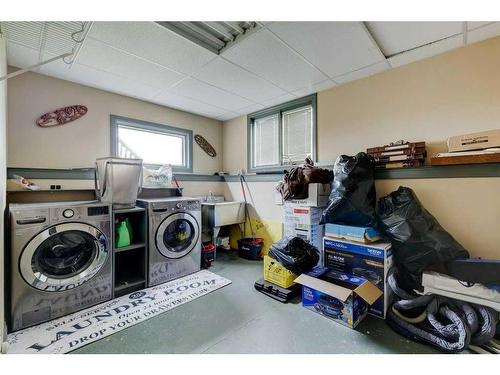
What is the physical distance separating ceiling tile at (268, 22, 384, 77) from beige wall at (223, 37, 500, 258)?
404 millimetres

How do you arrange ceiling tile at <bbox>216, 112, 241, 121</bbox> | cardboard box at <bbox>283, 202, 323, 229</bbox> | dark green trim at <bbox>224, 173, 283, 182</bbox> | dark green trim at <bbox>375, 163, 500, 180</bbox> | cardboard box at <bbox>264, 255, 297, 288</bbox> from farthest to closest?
ceiling tile at <bbox>216, 112, 241, 121</bbox> → dark green trim at <bbox>224, 173, 283, 182</bbox> → cardboard box at <bbox>283, 202, 323, 229</bbox> → cardboard box at <bbox>264, 255, 297, 288</bbox> → dark green trim at <bbox>375, 163, 500, 180</bbox>

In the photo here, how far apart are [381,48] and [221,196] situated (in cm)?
297

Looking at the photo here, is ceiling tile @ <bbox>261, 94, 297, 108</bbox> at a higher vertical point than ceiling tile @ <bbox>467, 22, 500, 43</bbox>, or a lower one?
higher

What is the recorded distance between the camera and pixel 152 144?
321 centimetres

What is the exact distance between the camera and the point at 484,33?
1.70m

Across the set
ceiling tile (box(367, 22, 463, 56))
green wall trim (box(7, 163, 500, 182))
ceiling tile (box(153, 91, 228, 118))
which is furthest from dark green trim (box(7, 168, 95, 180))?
ceiling tile (box(367, 22, 463, 56))

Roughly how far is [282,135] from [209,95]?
1.18 meters

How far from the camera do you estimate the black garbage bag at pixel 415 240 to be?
167 cm

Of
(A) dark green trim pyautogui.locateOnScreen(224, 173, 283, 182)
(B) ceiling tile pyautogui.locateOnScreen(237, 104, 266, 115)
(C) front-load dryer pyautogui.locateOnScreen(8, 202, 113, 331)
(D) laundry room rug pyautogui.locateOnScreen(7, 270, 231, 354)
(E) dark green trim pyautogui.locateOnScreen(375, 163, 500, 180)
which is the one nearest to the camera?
(D) laundry room rug pyautogui.locateOnScreen(7, 270, 231, 354)

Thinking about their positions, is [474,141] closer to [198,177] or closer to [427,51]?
[427,51]

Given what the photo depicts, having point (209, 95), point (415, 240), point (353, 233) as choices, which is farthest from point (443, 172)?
point (209, 95)

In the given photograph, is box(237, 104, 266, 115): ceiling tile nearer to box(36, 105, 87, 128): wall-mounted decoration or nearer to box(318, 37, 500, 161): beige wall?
box(318, 37, 500, 161): beige wall

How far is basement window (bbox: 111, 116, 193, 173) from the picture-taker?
288 centimetres

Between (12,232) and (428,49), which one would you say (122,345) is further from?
(428,49)
